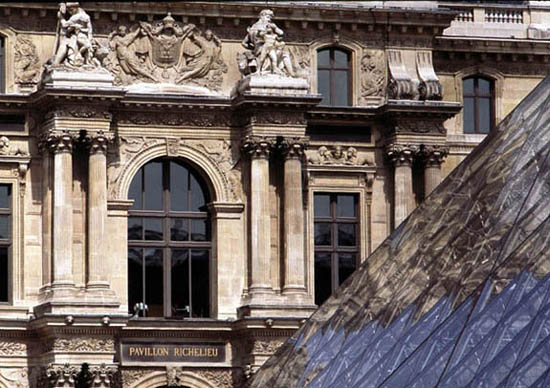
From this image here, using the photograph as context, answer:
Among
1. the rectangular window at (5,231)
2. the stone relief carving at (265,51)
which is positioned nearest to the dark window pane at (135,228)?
the rectangular window at (5,231)

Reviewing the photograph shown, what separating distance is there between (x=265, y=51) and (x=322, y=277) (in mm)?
5795

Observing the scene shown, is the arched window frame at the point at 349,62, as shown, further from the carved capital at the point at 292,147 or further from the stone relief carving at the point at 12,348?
the stone relief carving at the point at 12,348

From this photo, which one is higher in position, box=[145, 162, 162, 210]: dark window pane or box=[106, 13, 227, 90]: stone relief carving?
box=[106, 13, 227, 90]: stone relief carving

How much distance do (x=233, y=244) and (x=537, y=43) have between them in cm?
960

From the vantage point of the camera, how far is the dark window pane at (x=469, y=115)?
6812 cm

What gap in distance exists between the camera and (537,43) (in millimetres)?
67875

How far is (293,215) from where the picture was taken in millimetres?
64312

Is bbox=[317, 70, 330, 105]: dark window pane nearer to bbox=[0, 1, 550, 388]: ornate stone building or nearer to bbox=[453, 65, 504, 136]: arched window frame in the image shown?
bbox=[0, 1, 550, 388]: ornate stone building

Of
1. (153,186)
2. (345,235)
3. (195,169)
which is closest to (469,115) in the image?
(345,235)

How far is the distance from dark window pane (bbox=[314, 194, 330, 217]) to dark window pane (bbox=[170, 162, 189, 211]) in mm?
3258

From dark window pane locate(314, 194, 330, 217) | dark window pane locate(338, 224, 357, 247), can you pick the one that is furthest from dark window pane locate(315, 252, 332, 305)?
dark window pane locate(314, 194, 330, 217)

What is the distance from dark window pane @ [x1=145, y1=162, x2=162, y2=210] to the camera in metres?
64.5

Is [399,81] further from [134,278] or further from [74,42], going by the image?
[74,42]

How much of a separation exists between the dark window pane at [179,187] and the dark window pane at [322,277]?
3.57 m
